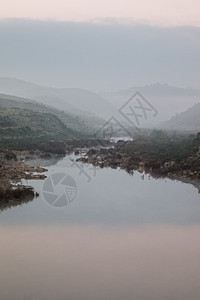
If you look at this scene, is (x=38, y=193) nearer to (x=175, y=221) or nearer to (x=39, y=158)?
(x=175, y=221)

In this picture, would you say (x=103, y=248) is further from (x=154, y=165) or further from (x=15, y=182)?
(x=154, y=165)

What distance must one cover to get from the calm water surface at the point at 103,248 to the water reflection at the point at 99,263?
0.11 feet

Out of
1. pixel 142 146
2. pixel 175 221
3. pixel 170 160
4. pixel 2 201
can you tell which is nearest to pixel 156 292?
pixel 175 221

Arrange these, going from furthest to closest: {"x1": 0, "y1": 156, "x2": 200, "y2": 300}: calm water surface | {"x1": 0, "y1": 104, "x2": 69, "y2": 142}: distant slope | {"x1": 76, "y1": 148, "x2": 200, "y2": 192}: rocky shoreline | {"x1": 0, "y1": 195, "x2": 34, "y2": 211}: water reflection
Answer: {"x1": 0, "y1": 104, "x2": 69, "y2": 142}: distant slope
{"x1": 76, "y1": 148, "x2": 200, "y2": 192}: rocky shoreline
{"x1": 0, "y1": 195, "x2": 34, "y2": 211}: water reflection
{"x1": 0, "y1": 156, "x2": 200, "y2": 300}: calm water surface

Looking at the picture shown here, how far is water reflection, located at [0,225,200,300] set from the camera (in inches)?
671

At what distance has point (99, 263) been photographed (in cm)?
1966

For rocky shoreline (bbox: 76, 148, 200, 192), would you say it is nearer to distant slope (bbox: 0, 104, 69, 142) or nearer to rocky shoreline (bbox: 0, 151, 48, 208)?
rocky shoreline (bbox: 0, 151, 48, 208)

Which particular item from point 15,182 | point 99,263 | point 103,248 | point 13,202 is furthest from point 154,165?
point 99,263

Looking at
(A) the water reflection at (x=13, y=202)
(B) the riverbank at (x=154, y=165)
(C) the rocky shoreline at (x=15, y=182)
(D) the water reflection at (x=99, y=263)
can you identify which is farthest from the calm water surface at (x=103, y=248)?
(B) the riverbank at (x=154, y=165)

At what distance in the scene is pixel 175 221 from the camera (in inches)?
1033

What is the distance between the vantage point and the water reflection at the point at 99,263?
1703 cm

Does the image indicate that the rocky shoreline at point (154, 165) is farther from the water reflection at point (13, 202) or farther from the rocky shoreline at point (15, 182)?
the water reflection at point (13, 202)

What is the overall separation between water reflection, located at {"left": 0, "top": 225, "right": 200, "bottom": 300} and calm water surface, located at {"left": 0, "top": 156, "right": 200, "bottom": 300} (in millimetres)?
33

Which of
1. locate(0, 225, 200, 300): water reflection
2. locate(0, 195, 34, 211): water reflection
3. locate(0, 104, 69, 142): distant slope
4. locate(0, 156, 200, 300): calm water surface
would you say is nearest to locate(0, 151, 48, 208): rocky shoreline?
locate(0, 195, 34, 211): water reflection
